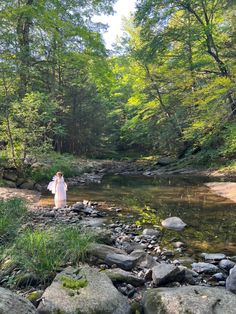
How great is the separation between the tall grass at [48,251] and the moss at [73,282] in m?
0.38

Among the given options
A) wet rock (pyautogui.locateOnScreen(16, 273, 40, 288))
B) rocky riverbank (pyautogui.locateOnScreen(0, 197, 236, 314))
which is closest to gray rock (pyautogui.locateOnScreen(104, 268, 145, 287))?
rocky riverbank (pyautogui.locateOnScreen(0, 197, 236, 314))

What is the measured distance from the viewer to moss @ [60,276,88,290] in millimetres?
3895

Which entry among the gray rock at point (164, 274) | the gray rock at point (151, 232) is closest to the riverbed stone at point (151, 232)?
the gray rock at point (151, 232)

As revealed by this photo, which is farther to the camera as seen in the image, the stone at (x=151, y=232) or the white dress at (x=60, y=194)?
the white dress at (x=60, y=194)

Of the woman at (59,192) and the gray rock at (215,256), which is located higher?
the woman at (59,192)

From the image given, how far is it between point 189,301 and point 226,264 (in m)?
2.10

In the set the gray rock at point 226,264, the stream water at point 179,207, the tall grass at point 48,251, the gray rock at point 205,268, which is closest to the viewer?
the tall grass at point 48,251

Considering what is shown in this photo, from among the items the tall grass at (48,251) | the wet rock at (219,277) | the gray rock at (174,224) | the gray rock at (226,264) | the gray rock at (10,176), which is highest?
the gray rock at (10,176)

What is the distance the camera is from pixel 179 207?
10.4 meters

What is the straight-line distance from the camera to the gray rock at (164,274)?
14.7ft

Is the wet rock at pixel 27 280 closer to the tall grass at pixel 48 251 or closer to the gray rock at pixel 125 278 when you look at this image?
the tall grass at pixel 48 251

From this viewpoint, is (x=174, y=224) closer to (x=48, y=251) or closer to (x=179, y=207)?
(x=179, y=207)

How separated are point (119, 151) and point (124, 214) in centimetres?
2774

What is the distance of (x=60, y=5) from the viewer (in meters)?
18.4
